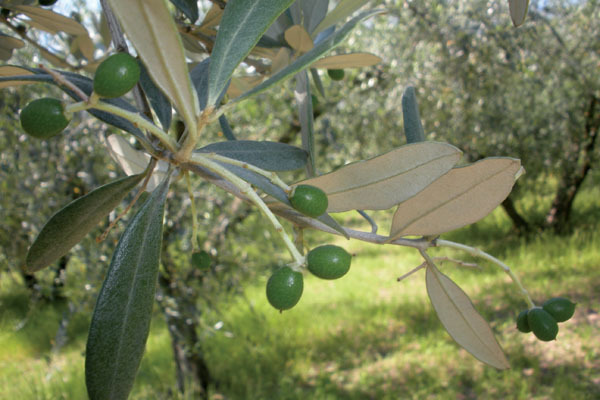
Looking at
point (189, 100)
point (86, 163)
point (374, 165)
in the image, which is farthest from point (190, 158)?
point (86, 163)

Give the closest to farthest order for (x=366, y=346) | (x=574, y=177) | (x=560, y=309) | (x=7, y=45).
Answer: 1. (x=560, y=309)
2. (x=7, y=45)
3. (x=366, y=346)
4. (x=574, y=177)

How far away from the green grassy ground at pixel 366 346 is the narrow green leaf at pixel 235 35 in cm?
285

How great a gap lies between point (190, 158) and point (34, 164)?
265 cm

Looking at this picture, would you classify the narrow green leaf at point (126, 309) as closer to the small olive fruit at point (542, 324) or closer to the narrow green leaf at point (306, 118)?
the narrow green leaf at point (306, 118)

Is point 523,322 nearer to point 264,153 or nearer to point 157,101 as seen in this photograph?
point 264,153

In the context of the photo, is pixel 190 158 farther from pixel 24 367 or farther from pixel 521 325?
pixel 24 367

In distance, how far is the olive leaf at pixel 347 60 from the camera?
2.21ft

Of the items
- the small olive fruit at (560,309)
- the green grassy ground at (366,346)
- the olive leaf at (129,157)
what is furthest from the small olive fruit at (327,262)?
the green grassy ground at (366,346)

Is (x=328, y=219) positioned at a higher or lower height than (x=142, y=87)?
lower

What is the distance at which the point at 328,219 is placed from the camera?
18.1 inches

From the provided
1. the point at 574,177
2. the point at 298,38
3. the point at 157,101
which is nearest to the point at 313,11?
the point at 298,38

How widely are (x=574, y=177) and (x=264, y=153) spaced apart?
671cm

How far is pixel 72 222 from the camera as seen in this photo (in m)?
0.48

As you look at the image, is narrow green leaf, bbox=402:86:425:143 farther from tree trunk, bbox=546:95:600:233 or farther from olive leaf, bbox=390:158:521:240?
tree trunk, bbox=546:95:600:233
